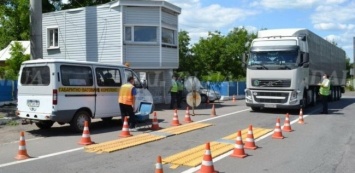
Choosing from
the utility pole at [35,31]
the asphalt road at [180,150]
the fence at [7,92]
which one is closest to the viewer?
the asphalt road at [180,150]

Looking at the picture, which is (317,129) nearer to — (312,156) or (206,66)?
(312,156)

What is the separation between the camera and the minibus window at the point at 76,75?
11.9 meters

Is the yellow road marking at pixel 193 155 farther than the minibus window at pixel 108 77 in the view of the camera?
No

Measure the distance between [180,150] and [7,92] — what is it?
1543 centimetres

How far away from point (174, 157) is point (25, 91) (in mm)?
6036

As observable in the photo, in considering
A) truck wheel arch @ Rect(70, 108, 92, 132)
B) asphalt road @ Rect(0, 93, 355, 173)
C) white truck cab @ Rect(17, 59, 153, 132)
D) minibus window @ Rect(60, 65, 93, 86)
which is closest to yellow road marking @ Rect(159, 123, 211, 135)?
asphalt road @ Rect(0, 93, 355, 173)

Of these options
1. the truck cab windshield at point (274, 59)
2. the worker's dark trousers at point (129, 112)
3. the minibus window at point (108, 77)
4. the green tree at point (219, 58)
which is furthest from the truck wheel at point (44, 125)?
the green tree at point (219, 58)

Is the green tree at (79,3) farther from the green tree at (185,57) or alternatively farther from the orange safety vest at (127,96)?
the orange safety vest at (127,96)

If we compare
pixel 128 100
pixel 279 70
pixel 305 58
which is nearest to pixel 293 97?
pixel 279 70

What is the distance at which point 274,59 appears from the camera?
1852 cm

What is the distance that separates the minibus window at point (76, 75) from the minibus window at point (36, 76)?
47cm

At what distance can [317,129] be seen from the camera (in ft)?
44.2

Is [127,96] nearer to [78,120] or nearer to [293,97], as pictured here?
[78,120]

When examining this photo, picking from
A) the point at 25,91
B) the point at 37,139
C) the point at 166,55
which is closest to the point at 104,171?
the point at 37,139
